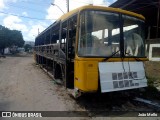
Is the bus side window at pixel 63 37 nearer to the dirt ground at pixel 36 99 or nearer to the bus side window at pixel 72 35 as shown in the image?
the bus side window at pixel 72 35

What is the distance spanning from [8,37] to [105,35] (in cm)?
5623

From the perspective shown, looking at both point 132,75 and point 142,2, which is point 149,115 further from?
point 142,2

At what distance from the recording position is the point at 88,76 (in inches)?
259

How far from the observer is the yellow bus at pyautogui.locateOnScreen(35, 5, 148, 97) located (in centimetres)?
668

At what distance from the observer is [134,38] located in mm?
7777

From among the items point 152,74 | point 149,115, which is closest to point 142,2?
point 152,74

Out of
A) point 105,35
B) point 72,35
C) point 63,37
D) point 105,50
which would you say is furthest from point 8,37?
point 105,50

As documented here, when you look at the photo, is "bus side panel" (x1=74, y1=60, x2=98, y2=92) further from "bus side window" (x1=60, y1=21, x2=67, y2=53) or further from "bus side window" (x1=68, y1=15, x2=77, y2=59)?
"bus side window" (x1=60, y1=21, x2=67, y2=53)

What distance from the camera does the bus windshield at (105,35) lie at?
22.4ft

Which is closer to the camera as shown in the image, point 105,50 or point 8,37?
point 105,50

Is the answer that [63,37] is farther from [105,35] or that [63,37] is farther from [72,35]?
[105,35]

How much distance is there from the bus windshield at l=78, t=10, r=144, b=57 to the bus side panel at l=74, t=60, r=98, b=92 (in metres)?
0.29

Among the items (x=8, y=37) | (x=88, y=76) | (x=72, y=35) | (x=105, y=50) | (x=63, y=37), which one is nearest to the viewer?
(x=88, y=76)

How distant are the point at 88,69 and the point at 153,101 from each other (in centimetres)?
297
